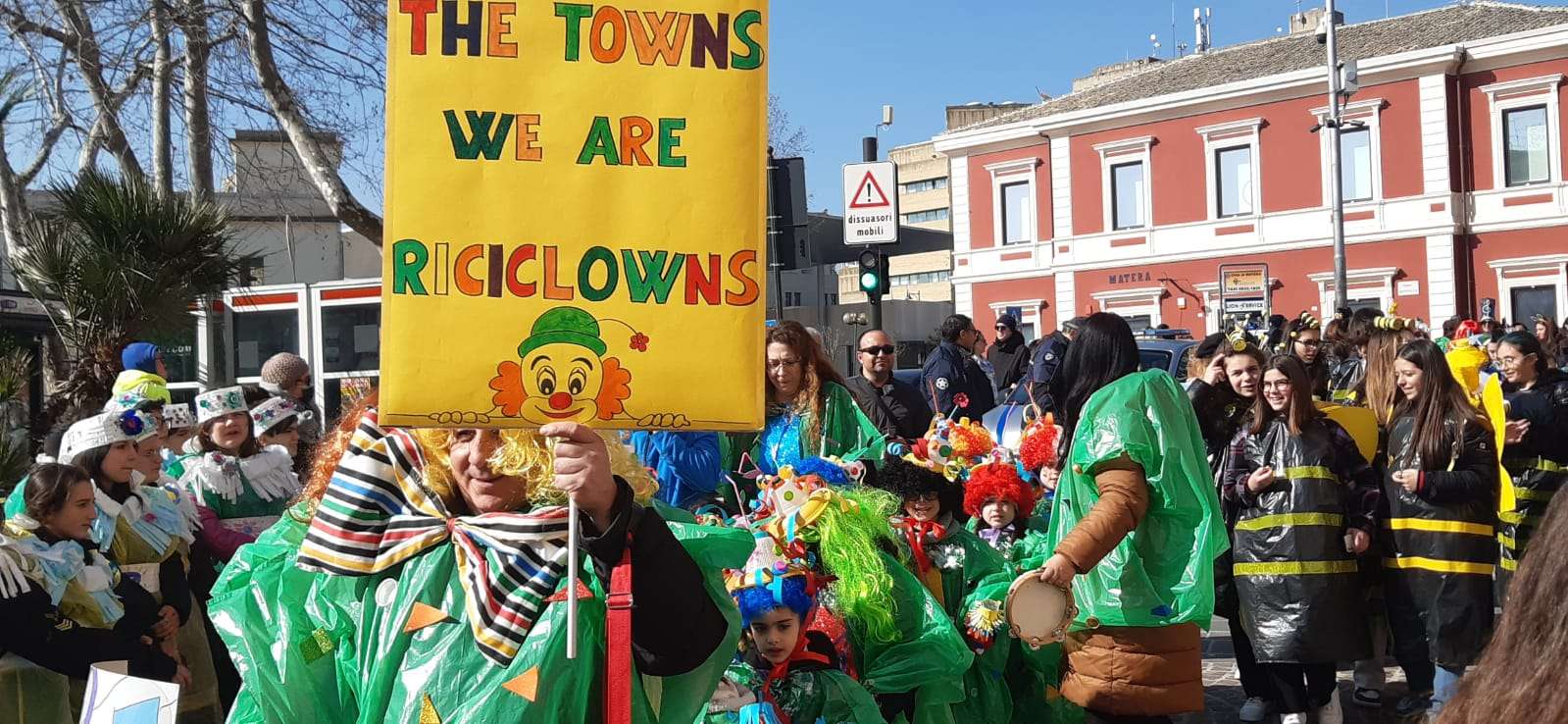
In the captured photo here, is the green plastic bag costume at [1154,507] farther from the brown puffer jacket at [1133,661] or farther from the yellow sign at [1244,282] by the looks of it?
the yellow sign at [1244,282]

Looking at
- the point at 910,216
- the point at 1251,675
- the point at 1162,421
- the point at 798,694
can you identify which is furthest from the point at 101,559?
the point at 910,216

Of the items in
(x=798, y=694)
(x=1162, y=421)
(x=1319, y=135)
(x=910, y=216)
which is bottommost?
(x=798, y=694)

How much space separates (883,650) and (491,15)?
2710mm

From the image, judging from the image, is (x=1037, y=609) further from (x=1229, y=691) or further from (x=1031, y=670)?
(x=1229, y=691)

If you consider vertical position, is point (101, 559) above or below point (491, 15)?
below

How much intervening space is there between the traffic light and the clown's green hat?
31.8ft

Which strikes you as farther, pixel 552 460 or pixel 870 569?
pixel 870 569

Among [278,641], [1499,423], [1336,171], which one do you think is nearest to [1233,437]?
[1499,423]

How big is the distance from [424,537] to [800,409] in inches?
144

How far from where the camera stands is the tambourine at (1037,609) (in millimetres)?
3947

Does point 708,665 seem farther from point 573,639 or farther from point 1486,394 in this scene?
point 1486,394

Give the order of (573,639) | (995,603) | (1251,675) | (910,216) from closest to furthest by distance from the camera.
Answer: (573,639)
(995,603)
(1251,675)
(910,216)

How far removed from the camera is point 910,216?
314ft

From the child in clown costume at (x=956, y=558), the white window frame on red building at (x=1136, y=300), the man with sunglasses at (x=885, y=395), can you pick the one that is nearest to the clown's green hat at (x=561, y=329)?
the child in clown costume at (x=956, y=558)
